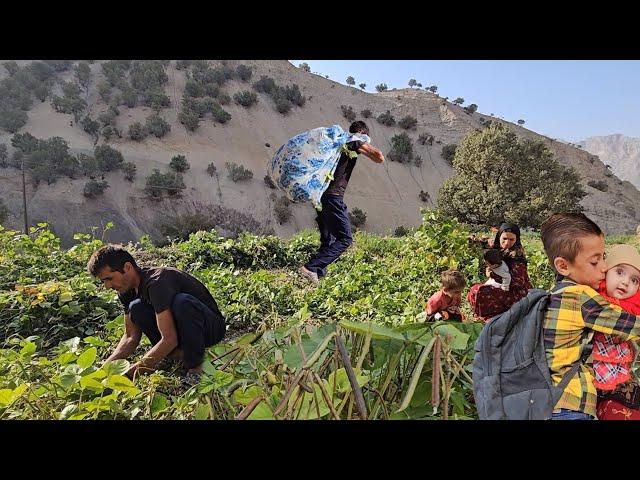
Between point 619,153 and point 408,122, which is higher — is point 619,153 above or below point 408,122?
below

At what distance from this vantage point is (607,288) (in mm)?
1923

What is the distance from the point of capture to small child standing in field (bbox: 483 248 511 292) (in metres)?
2.76

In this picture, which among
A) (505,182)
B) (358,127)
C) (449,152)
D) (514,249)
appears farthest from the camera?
(449,152)

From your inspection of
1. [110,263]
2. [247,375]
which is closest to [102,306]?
[110,263]

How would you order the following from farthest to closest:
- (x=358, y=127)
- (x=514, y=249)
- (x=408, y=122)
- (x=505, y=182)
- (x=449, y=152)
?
(x=408, y=122) < (x=449, y=152) < (x=358, y=127) < (x=505, y=182) < (x=514, y=249)

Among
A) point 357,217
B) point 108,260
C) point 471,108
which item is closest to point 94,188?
point 108,260

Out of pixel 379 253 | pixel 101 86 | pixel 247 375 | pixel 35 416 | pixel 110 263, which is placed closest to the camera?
pixel 35 416

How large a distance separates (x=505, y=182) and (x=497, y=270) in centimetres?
57

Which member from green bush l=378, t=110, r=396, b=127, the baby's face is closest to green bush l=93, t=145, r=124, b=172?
green bush l=378, t=110, r=396, b=127

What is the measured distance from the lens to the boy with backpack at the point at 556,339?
5.82 feet

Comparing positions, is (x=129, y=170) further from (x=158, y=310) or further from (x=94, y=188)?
(x=158, y=310)

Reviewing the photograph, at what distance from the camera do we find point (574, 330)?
5.86ft
